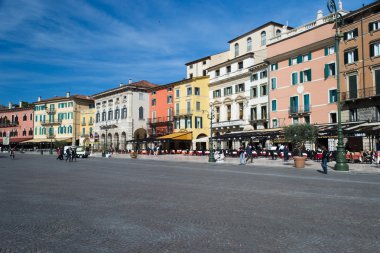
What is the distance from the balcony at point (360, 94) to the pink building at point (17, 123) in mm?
74073

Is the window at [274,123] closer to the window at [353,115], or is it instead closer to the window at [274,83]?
the window at [274,83]

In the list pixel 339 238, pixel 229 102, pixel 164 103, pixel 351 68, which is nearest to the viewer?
pixel 339 238

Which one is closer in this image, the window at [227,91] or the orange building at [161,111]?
the window at [227,91]

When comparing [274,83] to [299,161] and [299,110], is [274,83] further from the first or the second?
[299,161]

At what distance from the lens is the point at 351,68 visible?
33.0 m

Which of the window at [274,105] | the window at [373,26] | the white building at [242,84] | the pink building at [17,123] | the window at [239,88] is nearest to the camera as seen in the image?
the window at [373,26]

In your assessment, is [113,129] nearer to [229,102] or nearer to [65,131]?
[65,131]

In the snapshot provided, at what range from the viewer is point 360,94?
104 ft

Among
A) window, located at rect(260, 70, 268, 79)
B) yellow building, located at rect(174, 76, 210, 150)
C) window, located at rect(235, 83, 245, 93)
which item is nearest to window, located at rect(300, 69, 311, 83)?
window, located at rect(260, 70, 268, 79)

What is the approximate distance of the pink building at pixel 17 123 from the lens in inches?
3364

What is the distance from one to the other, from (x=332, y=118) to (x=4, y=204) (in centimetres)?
3280

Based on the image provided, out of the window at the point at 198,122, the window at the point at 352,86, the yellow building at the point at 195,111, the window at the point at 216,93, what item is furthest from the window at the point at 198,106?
the window at the point at 352,86

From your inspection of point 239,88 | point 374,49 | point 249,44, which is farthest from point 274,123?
point 374,49

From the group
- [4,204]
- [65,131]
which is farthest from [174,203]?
[65,131]
